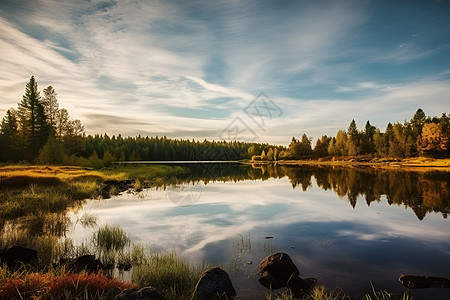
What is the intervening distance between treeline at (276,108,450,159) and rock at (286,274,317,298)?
11425 cm

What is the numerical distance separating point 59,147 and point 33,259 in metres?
61.0

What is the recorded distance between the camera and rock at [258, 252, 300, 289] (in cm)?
1075

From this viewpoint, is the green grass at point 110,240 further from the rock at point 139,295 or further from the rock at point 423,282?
the rock at point 423,282

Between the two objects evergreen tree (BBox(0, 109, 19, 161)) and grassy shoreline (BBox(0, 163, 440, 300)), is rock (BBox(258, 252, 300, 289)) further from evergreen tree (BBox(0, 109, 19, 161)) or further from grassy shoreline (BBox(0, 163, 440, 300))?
evergreen tree (BBox(0, 109, 19, 161))

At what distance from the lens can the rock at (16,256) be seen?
35.1 feet

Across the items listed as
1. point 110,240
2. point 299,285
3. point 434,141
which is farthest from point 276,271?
point 434,141

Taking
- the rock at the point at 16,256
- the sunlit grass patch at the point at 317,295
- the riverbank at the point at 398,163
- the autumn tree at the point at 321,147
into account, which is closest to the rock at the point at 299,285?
the sunlit grass patch at the point at 317,295

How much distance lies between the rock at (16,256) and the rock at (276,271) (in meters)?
9.39

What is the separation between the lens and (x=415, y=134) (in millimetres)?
115188

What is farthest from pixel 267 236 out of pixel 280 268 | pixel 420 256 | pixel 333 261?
pixel 420 256

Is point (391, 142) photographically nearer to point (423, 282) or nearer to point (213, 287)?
point (423, 282)

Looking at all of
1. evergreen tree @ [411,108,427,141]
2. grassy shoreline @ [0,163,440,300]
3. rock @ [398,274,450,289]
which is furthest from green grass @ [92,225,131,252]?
evergreen tree @ [411,108,427,141]

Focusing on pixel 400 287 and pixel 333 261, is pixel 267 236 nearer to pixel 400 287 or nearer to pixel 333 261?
pixel 333 261

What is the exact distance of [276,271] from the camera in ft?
36.9
